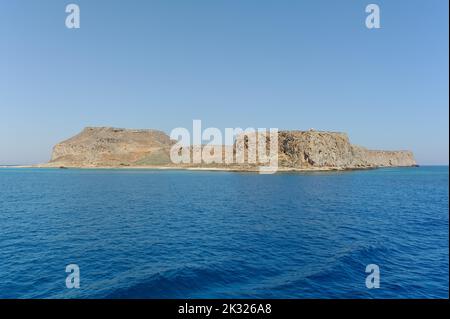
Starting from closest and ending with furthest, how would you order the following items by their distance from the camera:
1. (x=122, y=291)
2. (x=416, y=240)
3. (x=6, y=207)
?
(x=122, y=291) < (x=416, y=240) < (x=6, y=207)

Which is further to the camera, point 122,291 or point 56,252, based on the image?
point 56,252

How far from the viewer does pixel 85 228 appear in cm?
3788

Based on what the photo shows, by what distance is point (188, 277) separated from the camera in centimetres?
2155

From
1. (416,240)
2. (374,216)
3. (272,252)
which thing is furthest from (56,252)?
(374,216)

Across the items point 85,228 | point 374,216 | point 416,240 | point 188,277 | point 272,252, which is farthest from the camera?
point 374,216

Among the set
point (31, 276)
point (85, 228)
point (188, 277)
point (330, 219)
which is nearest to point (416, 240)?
point (330, 219)

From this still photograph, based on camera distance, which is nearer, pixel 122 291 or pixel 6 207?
pixel 122 291

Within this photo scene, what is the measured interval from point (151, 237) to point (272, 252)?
15491 millimetres

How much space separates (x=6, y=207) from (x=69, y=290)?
48.0 meters
